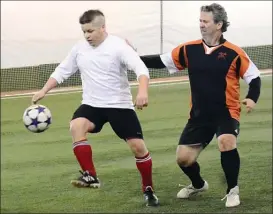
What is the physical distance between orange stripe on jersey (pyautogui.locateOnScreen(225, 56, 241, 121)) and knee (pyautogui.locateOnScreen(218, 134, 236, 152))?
181 millimetres

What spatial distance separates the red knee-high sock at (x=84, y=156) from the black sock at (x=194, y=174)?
4.11 ft

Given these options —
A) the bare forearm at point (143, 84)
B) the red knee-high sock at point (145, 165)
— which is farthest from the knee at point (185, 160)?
the bare forearm at point (143, 84)

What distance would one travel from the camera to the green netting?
10.3 m

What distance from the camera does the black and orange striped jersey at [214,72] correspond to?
17.8 feet

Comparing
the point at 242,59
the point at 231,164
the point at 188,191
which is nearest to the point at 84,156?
the point at 231,164

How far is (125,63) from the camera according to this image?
4.97 metres

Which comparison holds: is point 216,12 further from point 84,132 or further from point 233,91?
point 84,132

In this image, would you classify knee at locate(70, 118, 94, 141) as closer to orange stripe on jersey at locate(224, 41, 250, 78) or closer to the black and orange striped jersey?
the black and orange striped jersey

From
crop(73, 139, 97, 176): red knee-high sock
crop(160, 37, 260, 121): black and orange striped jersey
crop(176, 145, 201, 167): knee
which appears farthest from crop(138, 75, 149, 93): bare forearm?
crop(176, 145, 201, 167): knee

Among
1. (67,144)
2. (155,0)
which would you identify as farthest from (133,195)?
(155,0)

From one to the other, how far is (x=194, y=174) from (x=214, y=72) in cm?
129

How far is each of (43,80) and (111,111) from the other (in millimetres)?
5479

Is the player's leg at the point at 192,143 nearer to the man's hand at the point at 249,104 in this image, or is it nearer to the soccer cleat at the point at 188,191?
the soccer cleat at the point at 188,191

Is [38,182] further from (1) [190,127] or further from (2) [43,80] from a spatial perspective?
(2) [43,80]
